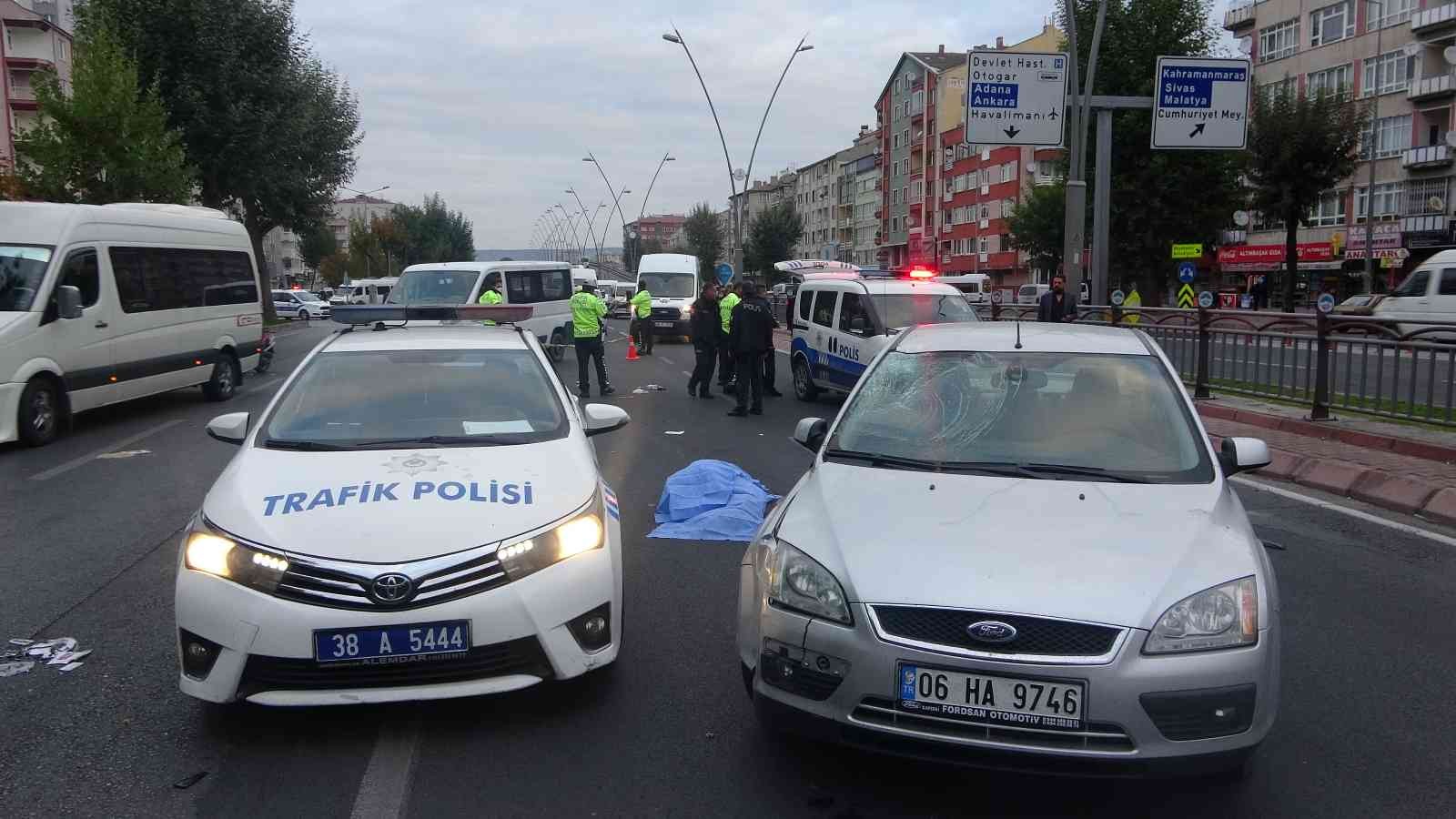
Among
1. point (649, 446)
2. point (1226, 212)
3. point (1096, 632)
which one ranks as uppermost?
point (1226, 212)

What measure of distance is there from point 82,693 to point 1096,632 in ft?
13.1

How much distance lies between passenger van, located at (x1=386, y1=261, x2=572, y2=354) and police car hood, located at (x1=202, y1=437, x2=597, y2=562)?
16.1 m

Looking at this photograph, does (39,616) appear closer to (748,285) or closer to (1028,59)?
(748,285)

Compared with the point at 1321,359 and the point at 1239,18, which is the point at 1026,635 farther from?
the point at 1239,18

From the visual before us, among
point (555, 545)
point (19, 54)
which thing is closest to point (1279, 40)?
point (555, 545)

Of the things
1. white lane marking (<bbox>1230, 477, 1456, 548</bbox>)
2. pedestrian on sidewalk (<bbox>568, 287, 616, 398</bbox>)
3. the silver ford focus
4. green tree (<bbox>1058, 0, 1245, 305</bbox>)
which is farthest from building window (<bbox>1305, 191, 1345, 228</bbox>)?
the silver ford focus

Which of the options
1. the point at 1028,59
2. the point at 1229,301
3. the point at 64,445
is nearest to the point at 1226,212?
the point at 1229,301

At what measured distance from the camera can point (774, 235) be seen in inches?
3334

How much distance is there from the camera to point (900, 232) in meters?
92.5

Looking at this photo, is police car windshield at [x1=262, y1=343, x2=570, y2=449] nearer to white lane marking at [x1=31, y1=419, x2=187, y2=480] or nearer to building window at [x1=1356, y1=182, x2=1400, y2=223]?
white lane marking at [x1=31, y1=419, x2=187, y2=480]

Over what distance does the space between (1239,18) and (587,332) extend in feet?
178

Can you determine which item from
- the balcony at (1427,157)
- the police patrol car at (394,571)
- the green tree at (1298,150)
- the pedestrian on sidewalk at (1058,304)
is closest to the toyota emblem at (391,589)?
the police patrol car at (394,571)

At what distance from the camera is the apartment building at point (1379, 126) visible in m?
46.7

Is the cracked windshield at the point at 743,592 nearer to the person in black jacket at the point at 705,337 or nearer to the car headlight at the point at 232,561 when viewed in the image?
the car headlight at the point at 232,561
